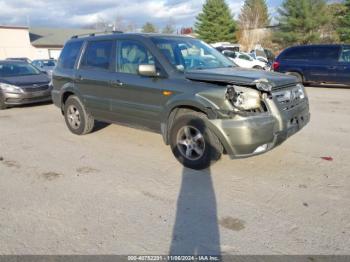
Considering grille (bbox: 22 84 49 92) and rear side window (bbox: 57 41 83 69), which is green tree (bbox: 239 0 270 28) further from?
rear side window (bbox: 57 41 83 69)

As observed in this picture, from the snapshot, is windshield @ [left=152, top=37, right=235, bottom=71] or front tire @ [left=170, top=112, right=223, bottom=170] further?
windshield @ [left=152, top=37, right=235, bottom=71]

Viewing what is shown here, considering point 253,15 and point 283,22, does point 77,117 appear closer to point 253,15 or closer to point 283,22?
point 283,22

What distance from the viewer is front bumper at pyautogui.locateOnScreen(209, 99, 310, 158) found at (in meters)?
3.85

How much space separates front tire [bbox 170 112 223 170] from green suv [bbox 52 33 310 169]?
1 centimetres

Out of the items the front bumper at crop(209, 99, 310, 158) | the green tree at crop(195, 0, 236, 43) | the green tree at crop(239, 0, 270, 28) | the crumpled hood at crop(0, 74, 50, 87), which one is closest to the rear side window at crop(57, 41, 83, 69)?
the front bumper at crop(209, 99, 310, 158)

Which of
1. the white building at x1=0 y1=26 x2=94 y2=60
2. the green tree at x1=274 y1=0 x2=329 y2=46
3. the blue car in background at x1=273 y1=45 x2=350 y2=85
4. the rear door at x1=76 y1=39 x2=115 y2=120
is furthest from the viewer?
the green tree at x1=274 y1=0 x2=329 y2=46

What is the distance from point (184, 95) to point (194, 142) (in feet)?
2.19

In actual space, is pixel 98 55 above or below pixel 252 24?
below

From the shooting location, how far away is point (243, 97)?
3.94 m

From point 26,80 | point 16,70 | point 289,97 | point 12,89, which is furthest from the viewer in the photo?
point 16,70

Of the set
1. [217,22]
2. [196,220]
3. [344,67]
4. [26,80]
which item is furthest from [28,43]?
[196,220]

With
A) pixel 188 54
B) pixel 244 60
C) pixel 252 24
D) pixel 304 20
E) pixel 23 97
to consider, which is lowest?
pixel 23 97

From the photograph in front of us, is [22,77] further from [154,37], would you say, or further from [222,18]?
[222,18]

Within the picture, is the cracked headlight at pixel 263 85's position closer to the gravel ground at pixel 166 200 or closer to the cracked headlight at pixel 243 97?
the cracked headlight at pixel 243 97
